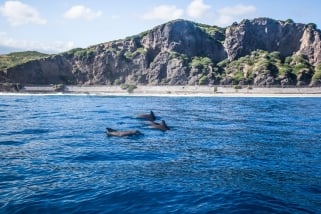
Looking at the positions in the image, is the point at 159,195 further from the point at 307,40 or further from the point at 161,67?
the point at 307,40

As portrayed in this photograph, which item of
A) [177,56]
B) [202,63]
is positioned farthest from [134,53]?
[202,63]

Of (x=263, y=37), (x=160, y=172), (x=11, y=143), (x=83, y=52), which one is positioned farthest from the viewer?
(x=263, y=37)

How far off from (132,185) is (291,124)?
104ft

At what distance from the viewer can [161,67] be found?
16900 cm

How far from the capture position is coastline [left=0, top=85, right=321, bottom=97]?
129 m

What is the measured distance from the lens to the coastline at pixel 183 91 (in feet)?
424

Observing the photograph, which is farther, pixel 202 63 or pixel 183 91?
pixel 202 63

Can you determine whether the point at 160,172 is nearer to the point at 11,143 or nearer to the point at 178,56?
the point at 11,143

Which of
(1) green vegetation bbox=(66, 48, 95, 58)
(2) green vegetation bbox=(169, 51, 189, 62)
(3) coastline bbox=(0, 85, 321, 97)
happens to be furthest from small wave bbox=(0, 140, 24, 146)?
(1) green vegetation bbox=(66, 48, 95, 58)

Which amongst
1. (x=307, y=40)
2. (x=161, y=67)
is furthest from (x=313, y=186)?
(x=307, y=40)

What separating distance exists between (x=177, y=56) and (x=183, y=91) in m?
35.3

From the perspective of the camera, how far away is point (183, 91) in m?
141

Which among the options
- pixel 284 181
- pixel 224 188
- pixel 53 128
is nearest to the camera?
pixel 224 188

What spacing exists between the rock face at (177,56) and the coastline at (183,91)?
48.7ft
